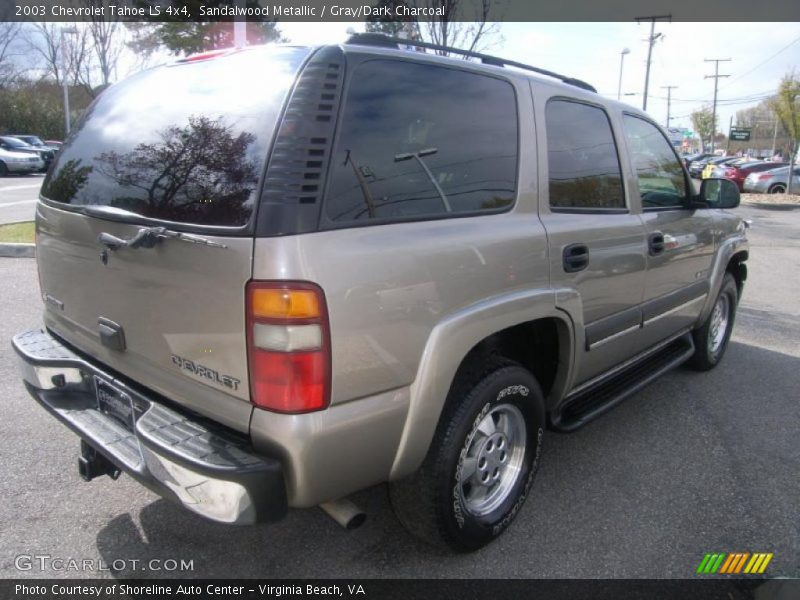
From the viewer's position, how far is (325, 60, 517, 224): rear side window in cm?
194

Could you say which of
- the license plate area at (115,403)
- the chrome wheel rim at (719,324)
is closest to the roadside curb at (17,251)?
the license plate area at (115,403)

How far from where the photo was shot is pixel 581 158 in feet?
9.69

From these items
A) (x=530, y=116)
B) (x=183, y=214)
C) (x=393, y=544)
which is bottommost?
(x=393, y=544)

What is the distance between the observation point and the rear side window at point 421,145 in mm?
1942

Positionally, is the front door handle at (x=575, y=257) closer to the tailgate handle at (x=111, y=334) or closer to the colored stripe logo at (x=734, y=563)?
the colored stripe logo at (x=734, y=563)

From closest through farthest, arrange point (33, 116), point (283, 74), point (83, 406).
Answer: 1. point (283, 74)
2. point (83, 406)
3. point (33, 116)

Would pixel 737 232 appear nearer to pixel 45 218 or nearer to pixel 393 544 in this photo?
pixel 393 544

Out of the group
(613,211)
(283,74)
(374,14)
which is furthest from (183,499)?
(374,14)

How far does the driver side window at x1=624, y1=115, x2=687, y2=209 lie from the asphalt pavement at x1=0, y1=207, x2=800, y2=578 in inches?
55.8

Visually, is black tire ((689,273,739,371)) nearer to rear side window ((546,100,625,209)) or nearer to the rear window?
rear side window ((546,100,625,209))

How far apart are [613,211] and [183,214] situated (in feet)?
7.16

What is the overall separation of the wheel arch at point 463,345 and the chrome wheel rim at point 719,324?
8.32ft

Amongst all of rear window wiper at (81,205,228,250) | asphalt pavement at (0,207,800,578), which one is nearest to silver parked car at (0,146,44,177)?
asphalt pavement at (0,207,800,578)

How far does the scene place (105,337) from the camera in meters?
2.32
